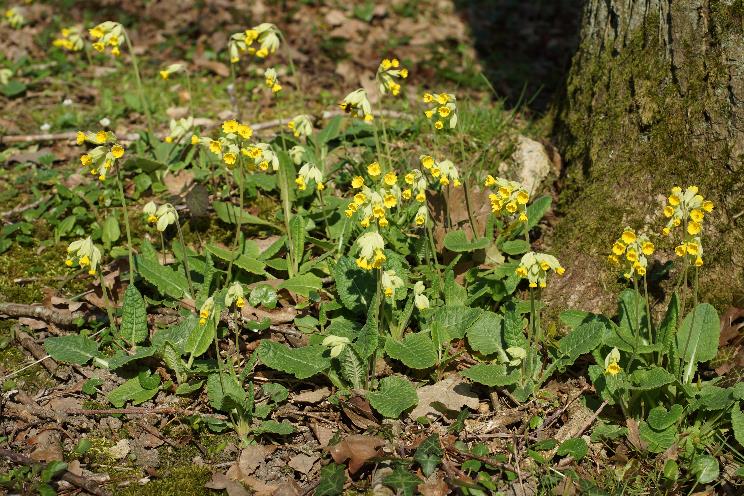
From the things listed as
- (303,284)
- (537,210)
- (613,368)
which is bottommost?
(303,284)

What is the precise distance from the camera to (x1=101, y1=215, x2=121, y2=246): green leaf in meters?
4.37

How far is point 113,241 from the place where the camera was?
442 cm

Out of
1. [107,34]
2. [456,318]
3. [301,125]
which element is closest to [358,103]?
[301,125]

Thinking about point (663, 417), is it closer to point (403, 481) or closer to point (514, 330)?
point (514, 330)

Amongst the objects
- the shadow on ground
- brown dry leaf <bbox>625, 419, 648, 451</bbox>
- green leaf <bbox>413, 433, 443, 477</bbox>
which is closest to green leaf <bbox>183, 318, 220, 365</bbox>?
green leaf <bbox>413, 433, 443, 477</bbox>

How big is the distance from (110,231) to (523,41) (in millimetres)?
4556

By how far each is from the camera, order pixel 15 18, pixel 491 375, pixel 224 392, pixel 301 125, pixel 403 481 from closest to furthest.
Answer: pixel 403 481 → pixel 224 392 → pixel 491 375 → pixel 301 125 → pixel 15 18

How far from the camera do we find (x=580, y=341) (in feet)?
11.5

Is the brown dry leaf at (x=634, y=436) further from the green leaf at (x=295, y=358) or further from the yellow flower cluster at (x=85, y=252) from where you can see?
the yellow flower cluster at (x=85, y=252)

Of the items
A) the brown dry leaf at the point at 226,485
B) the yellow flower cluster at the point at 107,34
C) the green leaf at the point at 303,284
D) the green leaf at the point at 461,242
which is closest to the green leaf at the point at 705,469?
the green leaf at the point at 461,242

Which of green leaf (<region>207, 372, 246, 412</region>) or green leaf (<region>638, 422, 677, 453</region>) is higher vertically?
green leaf (<region>207, 372, 246, 412</region>)

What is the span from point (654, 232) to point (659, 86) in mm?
748

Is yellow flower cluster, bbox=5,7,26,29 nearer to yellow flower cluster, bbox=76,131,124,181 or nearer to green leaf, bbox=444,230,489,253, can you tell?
yellow flower cluster, bbox=76,131,124,181

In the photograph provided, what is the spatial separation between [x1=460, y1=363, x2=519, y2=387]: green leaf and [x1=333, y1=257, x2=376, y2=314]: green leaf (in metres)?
0.59
